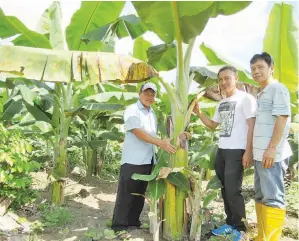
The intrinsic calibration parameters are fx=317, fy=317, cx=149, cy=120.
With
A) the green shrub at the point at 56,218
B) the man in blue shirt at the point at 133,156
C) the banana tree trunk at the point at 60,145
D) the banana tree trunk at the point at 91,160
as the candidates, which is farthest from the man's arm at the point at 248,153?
the banana tree trunk at the point at 91,160

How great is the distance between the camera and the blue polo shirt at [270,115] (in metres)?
2.74

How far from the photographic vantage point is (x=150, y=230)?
11.5 feet

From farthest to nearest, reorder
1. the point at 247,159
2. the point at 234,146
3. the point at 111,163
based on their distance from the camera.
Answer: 1. the point at 111,163
2. the point at 234,146
3. the point at 247,159

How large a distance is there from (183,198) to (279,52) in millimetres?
2560

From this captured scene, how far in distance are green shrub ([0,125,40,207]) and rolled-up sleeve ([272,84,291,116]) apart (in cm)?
264

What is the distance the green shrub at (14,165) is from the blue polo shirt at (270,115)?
8.10ft

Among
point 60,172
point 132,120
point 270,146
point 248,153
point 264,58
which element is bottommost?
point 60,172

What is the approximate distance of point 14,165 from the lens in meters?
3.79

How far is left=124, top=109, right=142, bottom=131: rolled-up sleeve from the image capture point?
336 centimetres

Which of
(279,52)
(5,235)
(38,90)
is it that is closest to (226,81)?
(279,52)

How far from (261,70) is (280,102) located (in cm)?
35

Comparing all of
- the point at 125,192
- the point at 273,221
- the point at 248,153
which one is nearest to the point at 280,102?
the point at 248,153

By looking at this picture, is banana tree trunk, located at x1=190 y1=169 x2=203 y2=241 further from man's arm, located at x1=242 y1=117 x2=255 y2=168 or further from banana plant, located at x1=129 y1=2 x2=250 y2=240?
man's arm, located at x1=242 y1=117 x2=255 y2=168

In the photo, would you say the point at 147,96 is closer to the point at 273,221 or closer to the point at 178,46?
the point at 178,46
